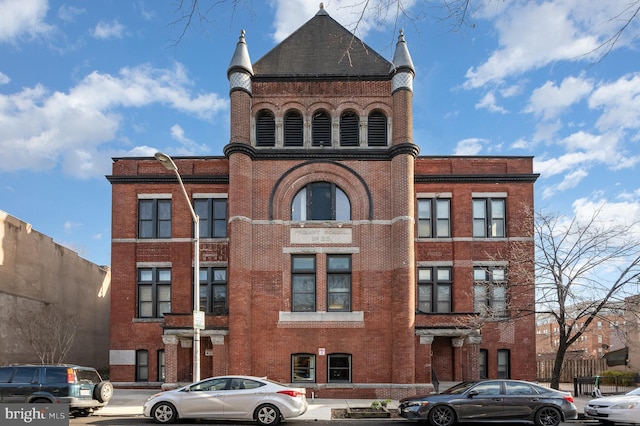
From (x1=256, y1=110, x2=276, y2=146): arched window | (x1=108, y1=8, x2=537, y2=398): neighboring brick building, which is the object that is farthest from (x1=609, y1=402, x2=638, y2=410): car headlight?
(x1=256, y1=110, x2=276, y2=146): arched window

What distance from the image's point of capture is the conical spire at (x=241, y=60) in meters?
24.0

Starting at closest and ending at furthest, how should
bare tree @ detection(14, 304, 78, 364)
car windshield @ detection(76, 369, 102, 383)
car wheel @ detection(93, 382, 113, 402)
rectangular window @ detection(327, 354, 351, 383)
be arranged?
car windshield @ detection(76, 369, 102, 383) → car wheel @ detection(93, 382, 113, 402) → rectangular window @ detection(327, 354, 351, 383) → bare tree @ detection(14, 304, 78, 364)

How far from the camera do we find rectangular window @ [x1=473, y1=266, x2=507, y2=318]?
24.8 metres

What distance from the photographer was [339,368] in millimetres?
22750

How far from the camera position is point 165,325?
22.6m

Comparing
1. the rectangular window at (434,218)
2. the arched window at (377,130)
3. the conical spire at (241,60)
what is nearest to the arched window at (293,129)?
the conical spire at (241,60)

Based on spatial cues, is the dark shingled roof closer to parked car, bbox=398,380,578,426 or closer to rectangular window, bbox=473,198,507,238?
rectangular window, bbox=473,198,507,238

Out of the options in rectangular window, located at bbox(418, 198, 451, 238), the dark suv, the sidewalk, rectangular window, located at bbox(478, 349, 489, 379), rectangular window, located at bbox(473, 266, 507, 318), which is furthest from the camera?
rectangular window, located at bbox(418, 198, 451, 238)

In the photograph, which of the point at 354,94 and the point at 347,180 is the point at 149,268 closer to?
the point at 347,180

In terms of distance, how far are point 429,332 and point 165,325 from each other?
35.4ft

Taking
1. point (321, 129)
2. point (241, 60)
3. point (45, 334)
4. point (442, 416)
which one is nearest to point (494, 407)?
point (442, 416)

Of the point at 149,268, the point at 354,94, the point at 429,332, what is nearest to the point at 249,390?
the point at 429,332

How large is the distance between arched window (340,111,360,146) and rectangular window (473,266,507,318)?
811 cm

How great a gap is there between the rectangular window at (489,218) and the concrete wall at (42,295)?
2167cm
